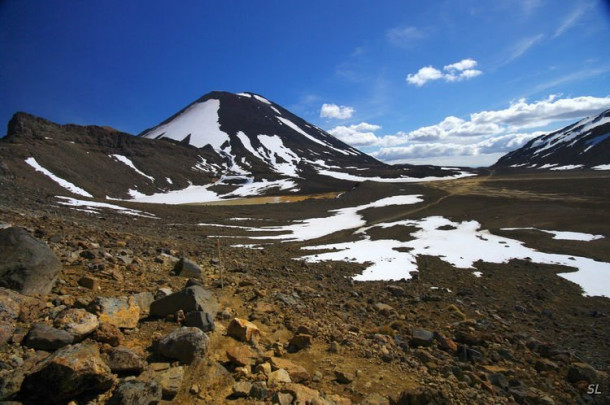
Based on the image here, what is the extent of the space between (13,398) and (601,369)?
12.4m

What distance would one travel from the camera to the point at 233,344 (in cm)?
582

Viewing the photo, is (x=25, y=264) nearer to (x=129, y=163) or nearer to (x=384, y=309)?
(x=384, y=309)

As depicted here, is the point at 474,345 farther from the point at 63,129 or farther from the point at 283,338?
the point at 63,129

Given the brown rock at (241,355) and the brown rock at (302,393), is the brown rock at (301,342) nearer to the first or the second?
the brown rock at (241,355)

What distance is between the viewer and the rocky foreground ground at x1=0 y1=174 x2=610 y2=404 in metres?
4.22

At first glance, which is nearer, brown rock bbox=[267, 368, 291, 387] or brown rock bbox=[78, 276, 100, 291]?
brown rock bbox=[267, 368, 291, 387]

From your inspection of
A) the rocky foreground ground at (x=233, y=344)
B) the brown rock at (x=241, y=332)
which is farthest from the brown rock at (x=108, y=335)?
the brown rock at (x=241, y=332)

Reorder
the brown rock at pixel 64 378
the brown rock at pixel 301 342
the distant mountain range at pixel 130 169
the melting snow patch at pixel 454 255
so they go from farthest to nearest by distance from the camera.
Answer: the distant mountain range at pixel 130 169
the melting snow patch at pixel 454 255
the brown rock at pixel 301 342
the brown rock at pixel 64 378

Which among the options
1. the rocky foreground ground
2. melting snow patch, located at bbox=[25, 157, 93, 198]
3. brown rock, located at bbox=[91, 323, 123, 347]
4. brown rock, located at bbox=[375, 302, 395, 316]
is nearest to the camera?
the rocky foreground ground

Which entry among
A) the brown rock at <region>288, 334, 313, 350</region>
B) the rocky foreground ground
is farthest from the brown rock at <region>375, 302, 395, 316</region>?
the brown rock at <region>288, 334, 313, 350</region>

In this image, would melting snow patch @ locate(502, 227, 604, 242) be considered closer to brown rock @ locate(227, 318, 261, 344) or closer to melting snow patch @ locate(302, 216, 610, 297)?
melting snow patch @ locate(302, 216, 610, 297)

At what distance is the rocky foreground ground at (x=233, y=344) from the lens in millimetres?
4223

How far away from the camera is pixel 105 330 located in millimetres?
4961

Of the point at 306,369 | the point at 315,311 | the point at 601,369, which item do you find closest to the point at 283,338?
the point at 306,369
